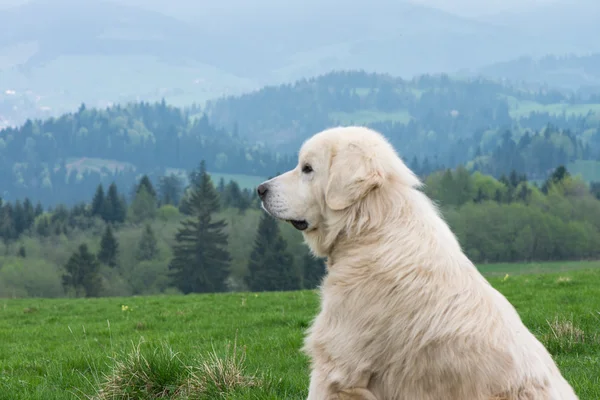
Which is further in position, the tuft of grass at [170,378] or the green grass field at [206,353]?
the green grass field at [206,353]

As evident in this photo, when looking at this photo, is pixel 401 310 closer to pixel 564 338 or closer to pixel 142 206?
pixel 564 338

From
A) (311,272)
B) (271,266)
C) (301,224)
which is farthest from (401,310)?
(271,266)

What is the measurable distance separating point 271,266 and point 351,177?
261ft

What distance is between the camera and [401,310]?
438cm

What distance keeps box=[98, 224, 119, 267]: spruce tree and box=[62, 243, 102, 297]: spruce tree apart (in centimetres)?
1560

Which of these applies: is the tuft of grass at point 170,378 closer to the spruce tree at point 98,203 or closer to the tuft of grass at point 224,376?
the tuft of grass at point 224,376

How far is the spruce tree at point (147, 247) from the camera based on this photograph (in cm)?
10006

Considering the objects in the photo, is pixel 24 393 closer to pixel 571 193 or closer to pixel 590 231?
pixel 590 231

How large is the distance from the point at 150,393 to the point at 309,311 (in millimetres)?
8756

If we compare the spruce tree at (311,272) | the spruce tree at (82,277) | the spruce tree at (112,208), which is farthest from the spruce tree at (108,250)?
the spruce tree at (311,272)

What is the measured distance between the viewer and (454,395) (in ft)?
13.5

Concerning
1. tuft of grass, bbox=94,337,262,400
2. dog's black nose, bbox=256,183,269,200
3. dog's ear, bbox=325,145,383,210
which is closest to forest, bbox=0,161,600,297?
tuft of grass, bbox=94,337,262,400

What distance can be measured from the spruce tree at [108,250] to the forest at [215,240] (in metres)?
0.15

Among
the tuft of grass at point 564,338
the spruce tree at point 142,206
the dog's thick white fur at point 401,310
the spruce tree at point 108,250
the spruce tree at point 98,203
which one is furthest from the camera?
the spruce tree at point 142,206
